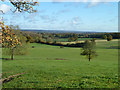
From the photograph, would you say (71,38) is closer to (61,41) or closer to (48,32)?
(61,41)

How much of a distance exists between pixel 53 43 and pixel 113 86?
6920 cm

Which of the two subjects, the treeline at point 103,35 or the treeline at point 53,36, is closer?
the treeline at point 103,35

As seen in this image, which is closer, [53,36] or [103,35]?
[103,35]

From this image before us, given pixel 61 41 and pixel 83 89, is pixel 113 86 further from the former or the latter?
pixel 61 41

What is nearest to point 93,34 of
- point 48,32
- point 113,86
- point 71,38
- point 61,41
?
point 71,38

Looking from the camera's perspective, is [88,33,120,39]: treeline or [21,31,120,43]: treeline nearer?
[88,33,120,39]: treeline

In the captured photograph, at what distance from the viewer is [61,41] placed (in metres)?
76.6

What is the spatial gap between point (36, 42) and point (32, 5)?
238 feet

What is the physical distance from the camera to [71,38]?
217ft

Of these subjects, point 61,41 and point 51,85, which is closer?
point 51,85

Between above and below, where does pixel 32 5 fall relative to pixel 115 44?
above

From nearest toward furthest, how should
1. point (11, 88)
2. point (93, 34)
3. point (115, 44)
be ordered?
point (11, 88) → point (93, 34) → point (115, 44)

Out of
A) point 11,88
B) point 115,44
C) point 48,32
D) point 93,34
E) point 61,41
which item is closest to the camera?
point 11,88

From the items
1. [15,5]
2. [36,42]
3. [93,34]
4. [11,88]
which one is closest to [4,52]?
[11,88]
